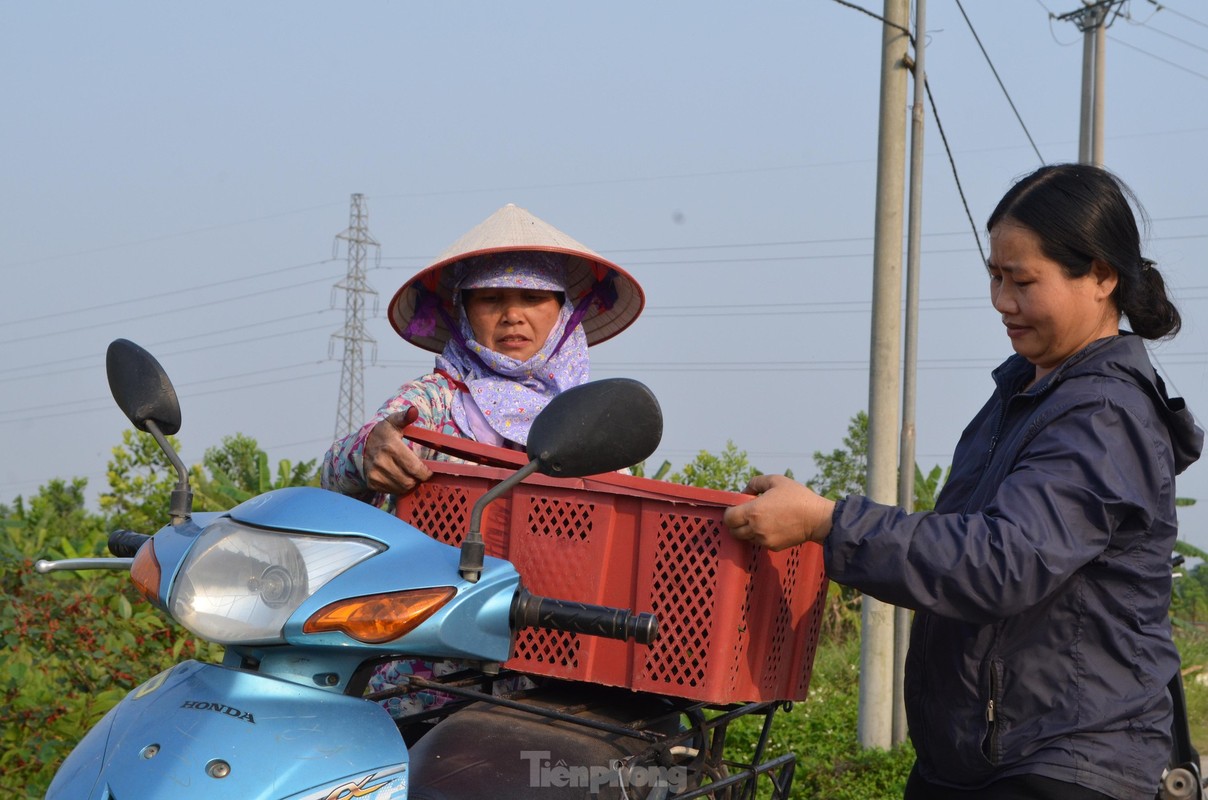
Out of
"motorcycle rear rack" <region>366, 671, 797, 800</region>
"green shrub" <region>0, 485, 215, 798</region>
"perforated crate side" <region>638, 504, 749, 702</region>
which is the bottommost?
"green shrub" <region>0, 485, 215, 798</region>

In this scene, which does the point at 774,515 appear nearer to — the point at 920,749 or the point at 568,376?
the point at 920,749

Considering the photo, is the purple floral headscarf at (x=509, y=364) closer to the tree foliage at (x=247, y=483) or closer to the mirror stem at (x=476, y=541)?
the mirror stem at (x=476, y=541)

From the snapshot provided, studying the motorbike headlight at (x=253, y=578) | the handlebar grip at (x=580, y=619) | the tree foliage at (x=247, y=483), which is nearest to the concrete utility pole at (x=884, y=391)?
the tree foliage at (x=247, y=483)

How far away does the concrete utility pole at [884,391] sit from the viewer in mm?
6848

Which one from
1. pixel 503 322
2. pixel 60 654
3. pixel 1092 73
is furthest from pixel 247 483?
pixel 1092 73

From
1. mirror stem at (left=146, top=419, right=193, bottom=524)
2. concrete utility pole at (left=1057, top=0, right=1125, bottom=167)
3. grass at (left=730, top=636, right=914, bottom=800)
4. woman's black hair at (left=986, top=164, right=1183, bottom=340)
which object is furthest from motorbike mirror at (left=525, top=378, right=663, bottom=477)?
concrete utility pole at (left=1057, top=0, right=1125, bottom=167)

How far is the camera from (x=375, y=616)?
1.83 meters

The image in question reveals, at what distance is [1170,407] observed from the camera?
7.63 feet

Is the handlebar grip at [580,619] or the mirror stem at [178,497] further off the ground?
the mirror stem at [178,497]

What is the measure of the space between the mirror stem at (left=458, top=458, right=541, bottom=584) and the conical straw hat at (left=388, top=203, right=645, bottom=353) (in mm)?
1244

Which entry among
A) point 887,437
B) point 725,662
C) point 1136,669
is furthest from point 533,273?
point 887,437

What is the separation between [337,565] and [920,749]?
4.18ft

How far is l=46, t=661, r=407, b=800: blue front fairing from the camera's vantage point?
1740 mm

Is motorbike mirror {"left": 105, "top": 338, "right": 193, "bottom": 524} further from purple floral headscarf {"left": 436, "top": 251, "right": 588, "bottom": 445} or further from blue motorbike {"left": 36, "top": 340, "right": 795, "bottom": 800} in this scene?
purple floral headscarf {"left": 436, "top": 251, "right": 588, "bottom": 445}
